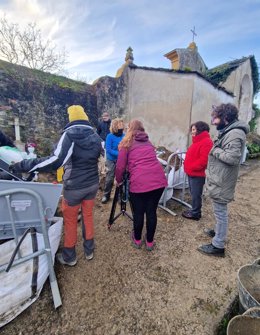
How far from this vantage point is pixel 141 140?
8.77 feet

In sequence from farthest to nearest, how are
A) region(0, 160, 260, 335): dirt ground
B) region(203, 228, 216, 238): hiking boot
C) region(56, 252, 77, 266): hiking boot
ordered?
region(203, 228, 216, 238): hiking boot, region(56, 252, 77, 266): hiking boot, region(0, 160, 260, 335): dirt ground

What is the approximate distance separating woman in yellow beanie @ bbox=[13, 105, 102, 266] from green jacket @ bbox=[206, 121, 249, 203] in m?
1.46

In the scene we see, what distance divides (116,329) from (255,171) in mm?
8173

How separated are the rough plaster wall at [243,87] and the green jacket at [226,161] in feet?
37.2

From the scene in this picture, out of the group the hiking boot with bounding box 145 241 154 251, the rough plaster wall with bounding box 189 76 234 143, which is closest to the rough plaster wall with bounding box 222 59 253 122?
the rough plaster wall with bounding box 189 76 234 143

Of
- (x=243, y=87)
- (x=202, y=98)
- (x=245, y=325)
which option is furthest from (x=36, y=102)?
(x=243, y=87)

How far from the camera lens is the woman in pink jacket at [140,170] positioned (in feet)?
8.43

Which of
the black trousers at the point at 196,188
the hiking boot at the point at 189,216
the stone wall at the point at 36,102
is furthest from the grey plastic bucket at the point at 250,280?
the stone wall at the point at 36,102

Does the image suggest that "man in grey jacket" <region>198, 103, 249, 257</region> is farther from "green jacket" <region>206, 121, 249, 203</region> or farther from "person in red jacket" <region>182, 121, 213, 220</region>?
"person in red jacket" <region>182, 121, 213, 220</region>

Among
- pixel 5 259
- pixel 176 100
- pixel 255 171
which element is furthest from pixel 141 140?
pixel 255 171

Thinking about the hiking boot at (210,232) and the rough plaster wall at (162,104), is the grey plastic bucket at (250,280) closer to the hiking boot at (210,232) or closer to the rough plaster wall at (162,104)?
the hiking boot at (210,232)

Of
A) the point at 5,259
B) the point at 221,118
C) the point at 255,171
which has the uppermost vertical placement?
the point at 221,118

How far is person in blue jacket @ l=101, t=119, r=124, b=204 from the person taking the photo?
379 cm

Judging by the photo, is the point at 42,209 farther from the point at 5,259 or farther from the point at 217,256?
the point at 217,256
